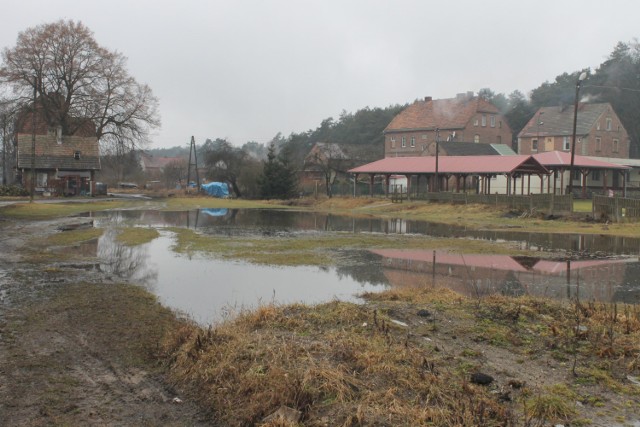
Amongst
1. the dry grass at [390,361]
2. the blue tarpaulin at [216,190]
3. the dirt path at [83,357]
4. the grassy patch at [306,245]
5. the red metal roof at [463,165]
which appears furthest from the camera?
the blue tarpaulin at [216,190]

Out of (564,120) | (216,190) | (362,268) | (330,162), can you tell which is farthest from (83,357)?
(564,120)

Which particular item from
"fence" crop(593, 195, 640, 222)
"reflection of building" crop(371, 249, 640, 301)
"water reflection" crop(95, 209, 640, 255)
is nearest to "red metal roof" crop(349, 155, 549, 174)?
"fence" crop(593, 195, 640, 222)

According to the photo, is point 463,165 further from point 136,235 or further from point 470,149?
point 136,235

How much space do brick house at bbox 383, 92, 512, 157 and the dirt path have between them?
3029 inches

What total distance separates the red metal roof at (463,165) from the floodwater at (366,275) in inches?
940

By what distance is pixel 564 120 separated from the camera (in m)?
75.4

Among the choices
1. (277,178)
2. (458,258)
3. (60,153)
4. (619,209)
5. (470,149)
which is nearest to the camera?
(458,258)

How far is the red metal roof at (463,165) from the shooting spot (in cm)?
4491

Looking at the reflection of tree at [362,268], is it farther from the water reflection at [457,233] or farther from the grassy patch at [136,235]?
the grassy patch at [136,235]

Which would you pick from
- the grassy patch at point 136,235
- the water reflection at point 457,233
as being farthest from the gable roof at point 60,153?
the grassy patch at point 136,235

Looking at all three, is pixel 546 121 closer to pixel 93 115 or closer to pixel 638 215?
pixel 638 215

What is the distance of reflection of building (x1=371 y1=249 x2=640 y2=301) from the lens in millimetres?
12305

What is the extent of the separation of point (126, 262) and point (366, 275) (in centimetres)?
707

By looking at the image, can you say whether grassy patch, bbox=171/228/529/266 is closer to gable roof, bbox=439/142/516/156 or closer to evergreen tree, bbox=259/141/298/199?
evergreen tree, bbox=259/141/298/199
